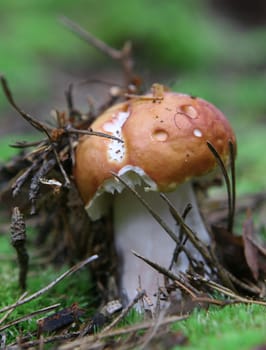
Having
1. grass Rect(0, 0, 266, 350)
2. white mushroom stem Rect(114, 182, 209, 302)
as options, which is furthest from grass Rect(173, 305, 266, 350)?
grass Rect(0, 0, 266, 350)

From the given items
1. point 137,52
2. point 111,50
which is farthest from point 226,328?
point 137,52

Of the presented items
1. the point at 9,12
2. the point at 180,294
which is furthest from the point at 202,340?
the point at 9,12

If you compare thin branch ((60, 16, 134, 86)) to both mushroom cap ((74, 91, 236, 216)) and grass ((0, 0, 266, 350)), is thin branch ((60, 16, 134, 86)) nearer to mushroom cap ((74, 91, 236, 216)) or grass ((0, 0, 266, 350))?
mushroom cap ((74, 91, 236, 216))

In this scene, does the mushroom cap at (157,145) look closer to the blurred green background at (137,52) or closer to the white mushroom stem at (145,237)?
the white mushroom stem at (145,237)

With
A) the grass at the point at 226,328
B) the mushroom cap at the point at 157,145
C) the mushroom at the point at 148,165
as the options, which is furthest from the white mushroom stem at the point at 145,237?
the grass at the point at 226,328

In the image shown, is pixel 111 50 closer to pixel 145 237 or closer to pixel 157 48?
pixel 145 237

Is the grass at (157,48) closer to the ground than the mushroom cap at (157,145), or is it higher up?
higher up
